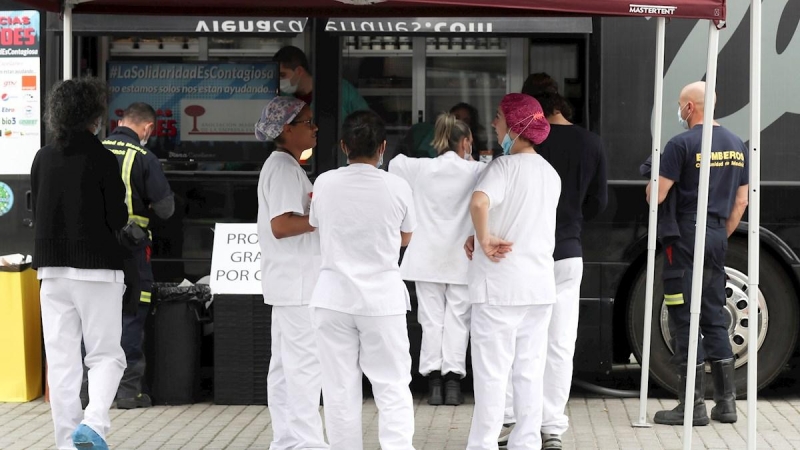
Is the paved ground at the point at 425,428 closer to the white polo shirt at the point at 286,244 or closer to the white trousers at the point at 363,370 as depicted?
the white polo shirt at the point at 286,244

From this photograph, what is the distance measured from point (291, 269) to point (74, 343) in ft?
3.73

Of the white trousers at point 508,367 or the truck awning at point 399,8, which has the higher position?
the truck awning at point 399,8

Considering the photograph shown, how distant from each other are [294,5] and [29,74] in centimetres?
230

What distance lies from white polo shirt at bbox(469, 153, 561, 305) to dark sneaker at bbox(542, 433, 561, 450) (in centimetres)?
94

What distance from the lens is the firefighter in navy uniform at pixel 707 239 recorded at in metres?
7.90

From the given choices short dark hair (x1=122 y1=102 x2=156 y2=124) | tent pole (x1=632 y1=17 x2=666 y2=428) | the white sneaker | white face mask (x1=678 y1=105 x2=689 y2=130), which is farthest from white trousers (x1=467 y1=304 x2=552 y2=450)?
short dark hair (x1=122 y1=102 x2=156 y2=124)

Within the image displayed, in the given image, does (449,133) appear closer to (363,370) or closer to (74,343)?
(363,370)

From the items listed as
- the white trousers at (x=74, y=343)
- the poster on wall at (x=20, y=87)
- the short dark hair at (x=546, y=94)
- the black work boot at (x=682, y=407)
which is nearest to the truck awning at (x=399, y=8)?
the short dark hair at (x=546, y=94)

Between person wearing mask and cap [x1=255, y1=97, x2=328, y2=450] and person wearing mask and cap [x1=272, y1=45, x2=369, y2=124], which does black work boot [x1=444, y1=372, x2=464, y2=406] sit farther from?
person wearing mask and cap [x1=255, y1=97, x2=328, y2=450]

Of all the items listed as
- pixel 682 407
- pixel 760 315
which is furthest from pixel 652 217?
pixel 760 315

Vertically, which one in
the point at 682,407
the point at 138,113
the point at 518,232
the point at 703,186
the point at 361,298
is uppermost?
the point at 138,113

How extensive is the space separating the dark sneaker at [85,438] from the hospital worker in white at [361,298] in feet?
3.95

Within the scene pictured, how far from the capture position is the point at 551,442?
23.1ft

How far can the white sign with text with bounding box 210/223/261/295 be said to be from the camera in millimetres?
8680
